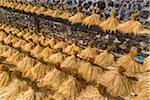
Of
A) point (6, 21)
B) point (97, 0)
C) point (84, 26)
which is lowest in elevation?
point (6, 21)

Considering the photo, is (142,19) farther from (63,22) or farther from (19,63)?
(19,63)

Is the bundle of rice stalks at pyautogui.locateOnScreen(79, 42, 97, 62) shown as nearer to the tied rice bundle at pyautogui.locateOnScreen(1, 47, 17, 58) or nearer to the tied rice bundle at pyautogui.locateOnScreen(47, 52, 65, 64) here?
the tied rice bundle at pyautogui.locateOnScreen(47, 52, 65, 64)

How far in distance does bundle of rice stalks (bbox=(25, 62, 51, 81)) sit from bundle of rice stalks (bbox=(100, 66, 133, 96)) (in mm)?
2021

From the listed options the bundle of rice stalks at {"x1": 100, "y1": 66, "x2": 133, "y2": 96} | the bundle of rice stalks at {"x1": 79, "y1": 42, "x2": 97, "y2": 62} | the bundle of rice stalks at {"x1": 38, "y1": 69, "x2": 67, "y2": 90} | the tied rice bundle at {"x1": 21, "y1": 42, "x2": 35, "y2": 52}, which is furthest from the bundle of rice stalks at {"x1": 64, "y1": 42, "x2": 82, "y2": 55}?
the bundle of rice stalks at {"x1": 100, "y1": 66, "x2": 133, "y2": 96}

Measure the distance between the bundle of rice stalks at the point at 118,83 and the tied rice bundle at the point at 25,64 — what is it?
2735 millimetres

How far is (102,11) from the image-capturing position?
11.7 metres

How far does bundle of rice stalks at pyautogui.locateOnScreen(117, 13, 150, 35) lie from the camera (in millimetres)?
9273

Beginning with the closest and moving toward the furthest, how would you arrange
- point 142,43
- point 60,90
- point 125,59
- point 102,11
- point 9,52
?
point 60,90 → point 125,59 → point 142,43 → point 9,52 → point 102,11

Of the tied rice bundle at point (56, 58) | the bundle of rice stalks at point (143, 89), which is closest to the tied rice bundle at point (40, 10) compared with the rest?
the tied rice bundle at point (56, 58)

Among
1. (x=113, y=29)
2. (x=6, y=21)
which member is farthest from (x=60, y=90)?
(x=6, y=21)

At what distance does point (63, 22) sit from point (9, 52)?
3105mm

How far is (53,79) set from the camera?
8.30 metres

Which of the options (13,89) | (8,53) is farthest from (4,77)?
(8,53)

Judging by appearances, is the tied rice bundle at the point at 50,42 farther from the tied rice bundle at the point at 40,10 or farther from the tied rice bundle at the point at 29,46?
the tied rice bundle at the point at 40,10
